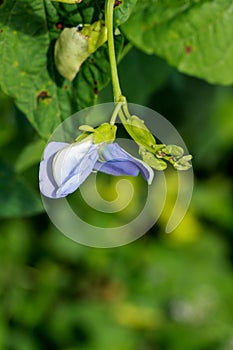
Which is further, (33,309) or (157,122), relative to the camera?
(33,309)

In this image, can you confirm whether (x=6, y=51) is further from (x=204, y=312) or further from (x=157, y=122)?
(x=204, y=312)

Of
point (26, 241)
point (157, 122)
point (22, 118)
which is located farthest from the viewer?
point (26, 241)

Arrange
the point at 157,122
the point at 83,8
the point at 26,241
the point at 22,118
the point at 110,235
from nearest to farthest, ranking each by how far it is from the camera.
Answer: the point at 83,8
the point at 157,122
the point at 22,118
the point at 110,235
the point at 26,241

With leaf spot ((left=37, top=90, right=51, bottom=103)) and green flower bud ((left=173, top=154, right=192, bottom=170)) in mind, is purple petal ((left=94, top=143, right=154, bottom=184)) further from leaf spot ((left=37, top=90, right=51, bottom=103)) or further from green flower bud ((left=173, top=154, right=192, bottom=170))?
leaf spot ((left=37, top=90, right=51, bottom=103))

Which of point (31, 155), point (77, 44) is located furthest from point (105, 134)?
point (31, 155)

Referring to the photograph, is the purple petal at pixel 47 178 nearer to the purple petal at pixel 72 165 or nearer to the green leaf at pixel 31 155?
the purple petal at pixel 72 165

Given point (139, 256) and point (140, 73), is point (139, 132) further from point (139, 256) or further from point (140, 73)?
point (139, 256)

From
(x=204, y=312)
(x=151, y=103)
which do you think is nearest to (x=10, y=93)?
(x=151, y=103)
